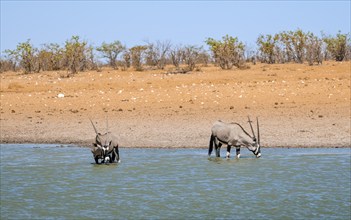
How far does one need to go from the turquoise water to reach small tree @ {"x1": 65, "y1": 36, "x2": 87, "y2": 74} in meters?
20.0

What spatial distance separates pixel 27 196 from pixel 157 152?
19.0 ft

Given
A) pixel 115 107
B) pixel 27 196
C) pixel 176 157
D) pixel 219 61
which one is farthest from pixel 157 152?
pixel 219 61

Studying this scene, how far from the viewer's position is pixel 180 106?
23.7 m

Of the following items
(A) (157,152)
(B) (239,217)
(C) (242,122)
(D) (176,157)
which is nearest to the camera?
(B) (239,217)

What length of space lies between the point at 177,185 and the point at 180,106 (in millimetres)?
11097

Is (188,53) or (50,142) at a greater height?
(188,53)

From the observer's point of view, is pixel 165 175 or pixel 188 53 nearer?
pixel 165 175

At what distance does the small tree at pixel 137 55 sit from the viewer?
3769 cm

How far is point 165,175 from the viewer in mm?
13812

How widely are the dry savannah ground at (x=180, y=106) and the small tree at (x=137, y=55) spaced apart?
562 cm

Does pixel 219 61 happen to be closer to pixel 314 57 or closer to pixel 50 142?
pixel 314 57

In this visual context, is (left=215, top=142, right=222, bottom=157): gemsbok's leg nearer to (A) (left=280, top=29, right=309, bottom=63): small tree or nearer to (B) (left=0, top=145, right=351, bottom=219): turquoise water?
(B) (left=0, top=145, right=351, bottom=219): turquoise water

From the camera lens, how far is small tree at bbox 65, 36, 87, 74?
37.2 m

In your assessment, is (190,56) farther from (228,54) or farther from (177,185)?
(177,185)
